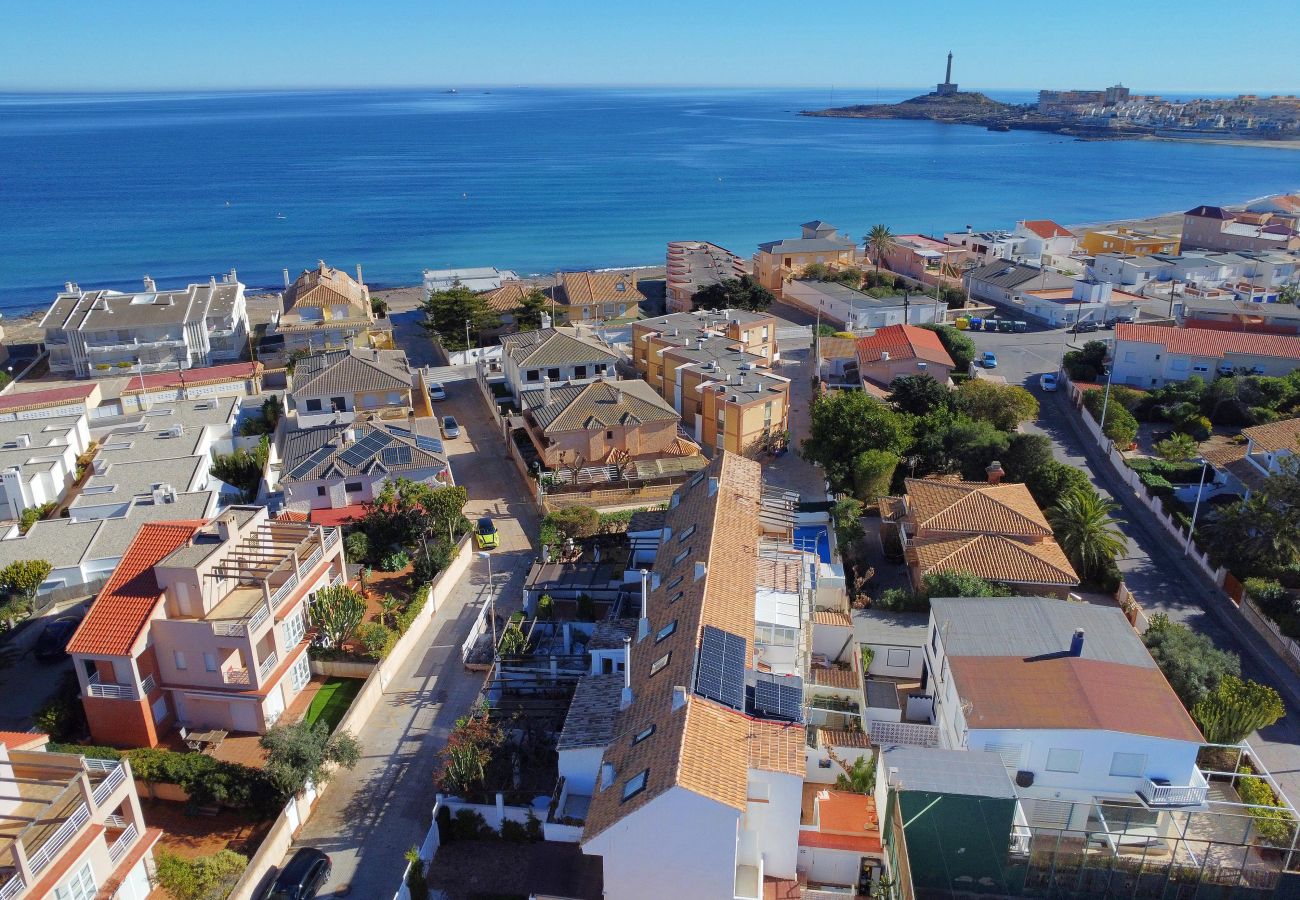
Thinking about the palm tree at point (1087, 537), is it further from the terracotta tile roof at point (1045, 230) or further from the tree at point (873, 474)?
the terracotta tile roof at point (1045, 230)

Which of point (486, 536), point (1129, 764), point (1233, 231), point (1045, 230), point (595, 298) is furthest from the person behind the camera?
point (1233, 231)

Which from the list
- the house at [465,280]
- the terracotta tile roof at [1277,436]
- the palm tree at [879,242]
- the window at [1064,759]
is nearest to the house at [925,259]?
the palm tree at [879,242]

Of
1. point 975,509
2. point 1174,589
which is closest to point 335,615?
point 975,509

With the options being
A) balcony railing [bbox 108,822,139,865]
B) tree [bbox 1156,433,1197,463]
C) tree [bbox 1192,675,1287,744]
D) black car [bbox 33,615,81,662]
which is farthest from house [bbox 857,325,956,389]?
balcony railing [bbox 108,822,139,865]

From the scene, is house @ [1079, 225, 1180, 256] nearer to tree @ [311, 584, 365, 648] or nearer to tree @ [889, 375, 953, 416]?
tree @ [889, 375, 953, 416]

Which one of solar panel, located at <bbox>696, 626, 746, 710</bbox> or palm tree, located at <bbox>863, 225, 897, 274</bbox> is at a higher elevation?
palm tree, located at <bbox>863, 225, 897, 274</bbox>

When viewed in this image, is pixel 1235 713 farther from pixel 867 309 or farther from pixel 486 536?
pixel 867 309
